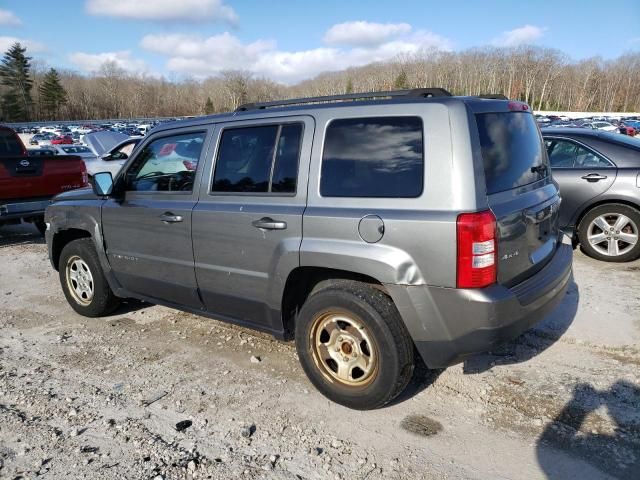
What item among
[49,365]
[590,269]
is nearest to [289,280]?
[49,365]

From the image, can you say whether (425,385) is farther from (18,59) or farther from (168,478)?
(18,59)

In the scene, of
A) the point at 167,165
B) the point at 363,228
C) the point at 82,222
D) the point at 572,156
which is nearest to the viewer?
the point at 363,228

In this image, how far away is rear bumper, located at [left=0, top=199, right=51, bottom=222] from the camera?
24.7 ft

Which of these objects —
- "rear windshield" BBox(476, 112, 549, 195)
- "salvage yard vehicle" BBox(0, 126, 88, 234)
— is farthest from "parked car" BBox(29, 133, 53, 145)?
"rear windshield" BBox(476, 112, 549, 195)

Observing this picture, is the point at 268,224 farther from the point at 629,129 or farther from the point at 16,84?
the point at 16,84

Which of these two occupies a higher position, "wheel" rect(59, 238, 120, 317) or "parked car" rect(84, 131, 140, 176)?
"parked car" rect(84, 131, 140, 176)

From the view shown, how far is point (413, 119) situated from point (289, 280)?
132 cm

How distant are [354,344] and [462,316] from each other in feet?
2.49

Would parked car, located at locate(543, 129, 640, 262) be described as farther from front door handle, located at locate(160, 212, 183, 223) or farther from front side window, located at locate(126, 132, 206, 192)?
front door handle, located at locate(160, 212, 183, 223)

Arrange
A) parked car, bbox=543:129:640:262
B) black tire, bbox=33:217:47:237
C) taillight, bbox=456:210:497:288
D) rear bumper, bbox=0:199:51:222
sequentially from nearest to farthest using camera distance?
1. taillight, bbox=456:210:497:288
2. parked car, bbox=543:129:640:262
3. rear bumper, bbox=0:199:51:222
4. black tire, bbox=33:217:47:237

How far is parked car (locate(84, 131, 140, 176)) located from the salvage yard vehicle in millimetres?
4064

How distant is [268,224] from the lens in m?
3.33

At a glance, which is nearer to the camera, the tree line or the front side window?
the front side window

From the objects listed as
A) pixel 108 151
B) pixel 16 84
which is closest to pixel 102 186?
pixel 108 151
